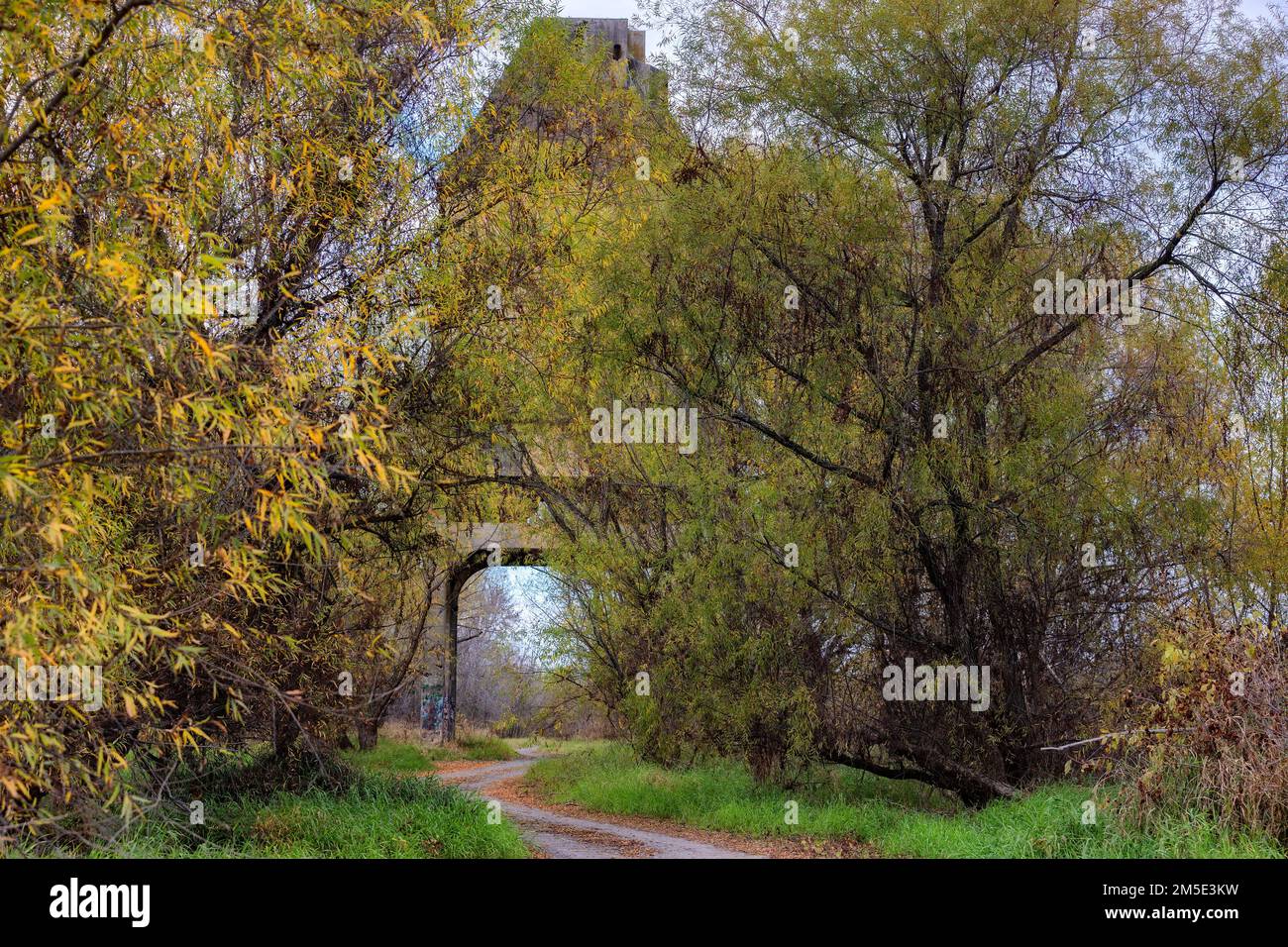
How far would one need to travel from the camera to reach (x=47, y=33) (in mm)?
4836

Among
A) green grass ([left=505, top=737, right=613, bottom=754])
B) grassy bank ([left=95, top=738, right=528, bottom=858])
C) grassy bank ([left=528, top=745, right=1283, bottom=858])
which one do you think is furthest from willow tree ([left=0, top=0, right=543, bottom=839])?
green grass ([left=505, top=737, right=613, bottom=754])

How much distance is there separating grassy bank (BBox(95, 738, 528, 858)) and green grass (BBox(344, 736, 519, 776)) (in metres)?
0.82

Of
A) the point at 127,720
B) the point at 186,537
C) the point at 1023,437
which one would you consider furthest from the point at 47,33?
the point at 1023,437

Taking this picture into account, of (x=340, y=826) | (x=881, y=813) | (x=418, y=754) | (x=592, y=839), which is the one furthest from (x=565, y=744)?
(x=340, y=826)

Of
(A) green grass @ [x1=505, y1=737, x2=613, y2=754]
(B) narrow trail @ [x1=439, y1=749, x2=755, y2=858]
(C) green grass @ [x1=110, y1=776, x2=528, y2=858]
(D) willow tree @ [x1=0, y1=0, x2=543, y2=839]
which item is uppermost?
(D) willow tree @ [x1=0, y1=0, x2=543, y2=839]

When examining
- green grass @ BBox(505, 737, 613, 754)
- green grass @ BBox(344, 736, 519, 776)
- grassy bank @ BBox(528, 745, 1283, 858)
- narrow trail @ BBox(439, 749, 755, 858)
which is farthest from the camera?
green grass @ BBox(505, 737, 613, 754)

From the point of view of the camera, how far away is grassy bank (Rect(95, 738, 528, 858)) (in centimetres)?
673

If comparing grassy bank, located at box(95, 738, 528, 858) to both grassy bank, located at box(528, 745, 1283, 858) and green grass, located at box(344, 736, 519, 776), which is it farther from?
grassy bank, located at box(528, 745, 1283, 858)

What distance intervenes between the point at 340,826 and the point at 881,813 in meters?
4.73

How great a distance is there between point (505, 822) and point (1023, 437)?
5.52 metres

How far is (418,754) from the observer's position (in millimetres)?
16984

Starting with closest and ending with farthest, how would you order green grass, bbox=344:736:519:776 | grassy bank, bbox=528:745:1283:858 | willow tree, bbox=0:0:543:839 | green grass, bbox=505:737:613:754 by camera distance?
willow tree, bbox=0:0:543:839
grassy bank, bbox=528:745:1283:858
green grass, bbox=344:736:519:776
green grass, bbox=505:737:613:754

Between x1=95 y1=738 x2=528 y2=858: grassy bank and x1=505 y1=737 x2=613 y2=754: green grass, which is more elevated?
x1=95 y1=738 x2=528 y2=858: grassy bank

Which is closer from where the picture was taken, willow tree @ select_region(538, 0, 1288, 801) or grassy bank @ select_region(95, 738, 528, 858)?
grassy bank @ select_region(95, 738, 528, 858)
